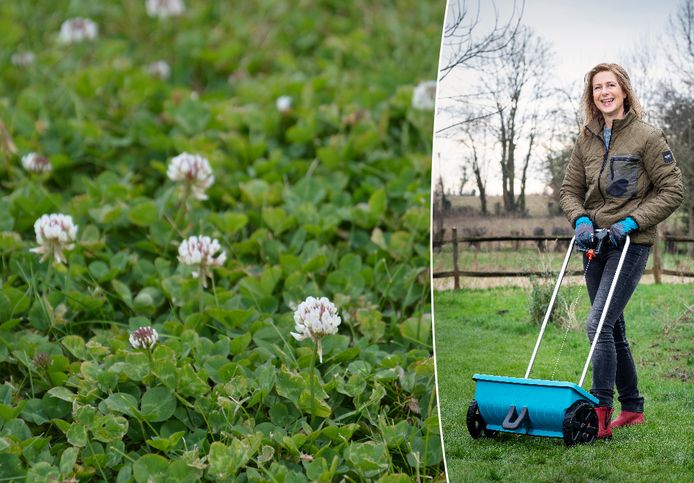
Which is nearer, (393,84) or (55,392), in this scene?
(55,392)

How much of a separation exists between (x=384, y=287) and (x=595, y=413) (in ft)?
2.79

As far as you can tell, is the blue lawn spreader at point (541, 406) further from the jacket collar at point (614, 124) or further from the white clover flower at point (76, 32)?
the white clover flower at point (76, 32)

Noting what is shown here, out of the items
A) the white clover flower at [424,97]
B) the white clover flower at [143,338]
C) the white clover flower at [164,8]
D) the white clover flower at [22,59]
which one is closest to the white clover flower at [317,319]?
the white clover flower at [143,338]

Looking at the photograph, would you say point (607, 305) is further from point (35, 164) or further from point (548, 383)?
point (35, 164)

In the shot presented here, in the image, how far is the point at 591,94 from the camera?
1.12 meters

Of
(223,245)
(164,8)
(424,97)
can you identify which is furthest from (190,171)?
(164,8)

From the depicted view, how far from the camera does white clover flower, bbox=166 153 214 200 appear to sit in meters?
2.04

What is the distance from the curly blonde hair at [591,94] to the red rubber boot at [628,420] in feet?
1.13

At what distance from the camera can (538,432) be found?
1.10 m

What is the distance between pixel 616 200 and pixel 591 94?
128mm

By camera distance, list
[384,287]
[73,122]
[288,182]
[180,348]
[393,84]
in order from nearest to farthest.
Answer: [180,348], [384,287], [288,182], [73,122], [393,84]

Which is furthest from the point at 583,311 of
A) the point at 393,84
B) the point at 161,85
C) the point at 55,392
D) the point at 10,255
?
the point at 161,85

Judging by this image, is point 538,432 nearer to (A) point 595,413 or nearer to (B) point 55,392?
(A) point 595,413

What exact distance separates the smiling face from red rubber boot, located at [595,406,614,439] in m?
0.33
